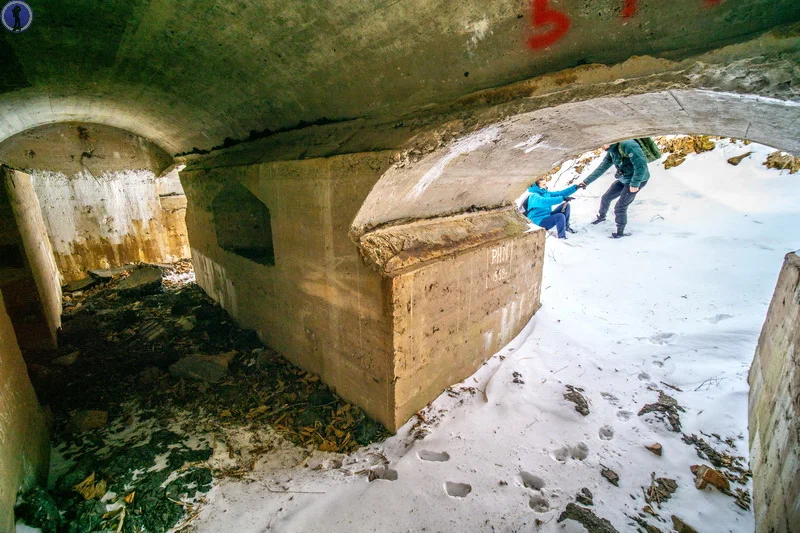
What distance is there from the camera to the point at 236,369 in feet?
12.5

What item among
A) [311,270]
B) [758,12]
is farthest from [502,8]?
[311,270]

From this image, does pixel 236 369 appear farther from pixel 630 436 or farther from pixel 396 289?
pixel 630 436

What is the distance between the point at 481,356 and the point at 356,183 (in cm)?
228

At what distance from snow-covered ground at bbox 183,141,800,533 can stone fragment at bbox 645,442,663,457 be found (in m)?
0.04

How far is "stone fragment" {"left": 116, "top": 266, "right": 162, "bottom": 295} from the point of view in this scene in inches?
245

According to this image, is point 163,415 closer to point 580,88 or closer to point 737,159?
point 580,88

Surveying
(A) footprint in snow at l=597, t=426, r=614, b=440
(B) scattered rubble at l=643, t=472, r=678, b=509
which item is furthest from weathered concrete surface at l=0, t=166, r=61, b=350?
(B) scattered rubble at l=643, t=472, r=678, b=509

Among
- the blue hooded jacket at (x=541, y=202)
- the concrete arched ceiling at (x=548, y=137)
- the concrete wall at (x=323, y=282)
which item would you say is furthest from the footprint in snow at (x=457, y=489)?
the blue hooded jacket at (x=541, y=202)

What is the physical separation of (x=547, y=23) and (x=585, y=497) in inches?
108

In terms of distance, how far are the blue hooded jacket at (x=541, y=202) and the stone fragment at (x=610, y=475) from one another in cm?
528

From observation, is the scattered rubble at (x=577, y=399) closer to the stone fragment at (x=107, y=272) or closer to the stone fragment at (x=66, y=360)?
the stone fragment at (x=66, y=360)

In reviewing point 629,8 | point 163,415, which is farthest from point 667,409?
point 163,415

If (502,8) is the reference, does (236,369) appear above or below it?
below

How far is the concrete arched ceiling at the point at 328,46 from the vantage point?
1349mm
